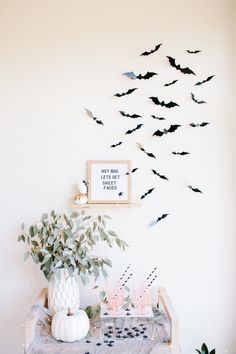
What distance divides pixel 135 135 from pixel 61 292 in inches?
37.8

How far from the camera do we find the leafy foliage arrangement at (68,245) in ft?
6.20

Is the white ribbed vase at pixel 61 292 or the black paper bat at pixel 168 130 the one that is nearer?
the white ribbed vase at pixel 61 292

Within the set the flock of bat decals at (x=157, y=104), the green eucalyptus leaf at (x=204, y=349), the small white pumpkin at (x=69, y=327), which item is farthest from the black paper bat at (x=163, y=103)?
the green eucalyptus leaf at (x=204, y=349)

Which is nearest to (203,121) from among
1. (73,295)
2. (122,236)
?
(122,236)

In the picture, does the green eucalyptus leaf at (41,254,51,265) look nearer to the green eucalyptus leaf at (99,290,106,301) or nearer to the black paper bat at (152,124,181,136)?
the green eucalyptus leaf at (99,290,106,301)

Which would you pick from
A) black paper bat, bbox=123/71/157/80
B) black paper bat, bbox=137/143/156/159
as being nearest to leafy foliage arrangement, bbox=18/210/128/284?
black paper bat, bbox=137/143/156/159

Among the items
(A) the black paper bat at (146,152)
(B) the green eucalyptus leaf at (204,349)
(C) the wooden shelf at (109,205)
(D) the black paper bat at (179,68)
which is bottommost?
(B) the green eucalyptus leaf at (204,349)

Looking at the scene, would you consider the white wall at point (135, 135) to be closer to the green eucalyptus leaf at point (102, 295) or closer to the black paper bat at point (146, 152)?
the black paper bat at point (146, 152)

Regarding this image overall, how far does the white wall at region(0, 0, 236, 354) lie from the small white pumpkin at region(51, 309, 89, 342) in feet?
1.36

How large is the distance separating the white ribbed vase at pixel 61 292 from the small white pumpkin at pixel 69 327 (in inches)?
4.8

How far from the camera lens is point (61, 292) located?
193 centimetres

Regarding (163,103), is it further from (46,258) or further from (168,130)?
(46,258)

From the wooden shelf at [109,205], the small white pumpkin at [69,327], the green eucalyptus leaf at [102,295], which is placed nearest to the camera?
the small white pumpkin at [69,327]

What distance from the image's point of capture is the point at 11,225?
2.21 metres
